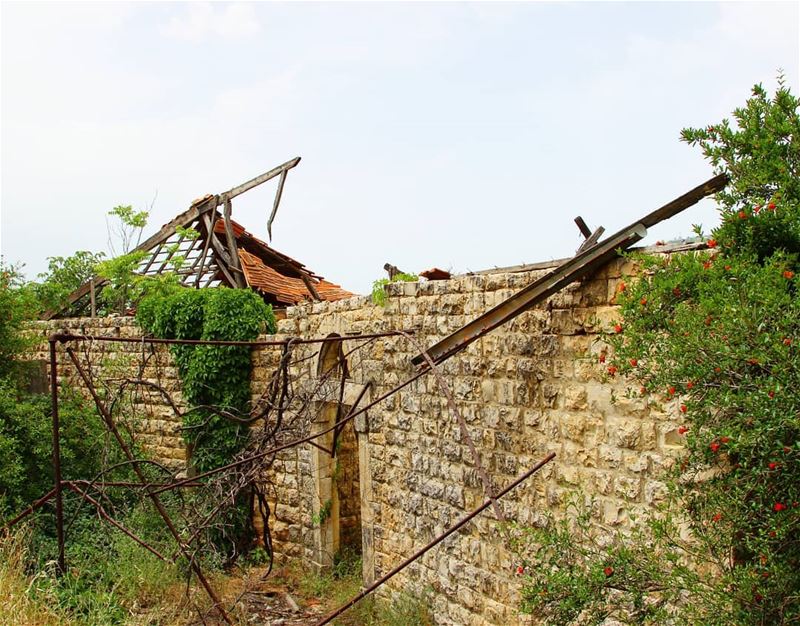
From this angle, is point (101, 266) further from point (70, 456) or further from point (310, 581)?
point (310, 581)

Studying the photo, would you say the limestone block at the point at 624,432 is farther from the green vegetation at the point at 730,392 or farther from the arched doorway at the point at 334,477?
the arched doorway at the point at 334,477

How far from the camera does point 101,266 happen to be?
1252 centimetres

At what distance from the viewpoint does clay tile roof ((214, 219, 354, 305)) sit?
45.2 ft

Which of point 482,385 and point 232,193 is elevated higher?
point 232,193

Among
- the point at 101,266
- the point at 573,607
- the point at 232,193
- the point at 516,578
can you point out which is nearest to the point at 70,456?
the point at 101,266

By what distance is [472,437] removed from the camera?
614 cm

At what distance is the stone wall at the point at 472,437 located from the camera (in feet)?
15.7

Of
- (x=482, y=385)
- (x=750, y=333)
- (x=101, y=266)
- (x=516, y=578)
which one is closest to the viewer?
(x=750, y=333)

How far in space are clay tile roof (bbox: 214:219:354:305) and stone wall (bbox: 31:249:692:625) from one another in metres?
4.59

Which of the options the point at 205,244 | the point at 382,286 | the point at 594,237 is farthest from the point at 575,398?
the point at 205,244

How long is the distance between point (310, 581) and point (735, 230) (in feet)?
21.5

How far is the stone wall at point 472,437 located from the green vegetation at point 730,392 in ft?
1.69

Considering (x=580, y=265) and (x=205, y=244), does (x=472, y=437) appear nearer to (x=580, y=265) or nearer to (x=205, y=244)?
(x=580, y=265)

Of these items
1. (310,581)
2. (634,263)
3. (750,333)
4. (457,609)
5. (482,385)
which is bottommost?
(310,581)
